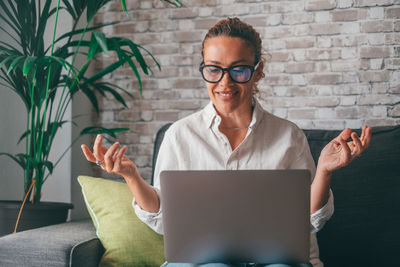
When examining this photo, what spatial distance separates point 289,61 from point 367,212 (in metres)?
0.90

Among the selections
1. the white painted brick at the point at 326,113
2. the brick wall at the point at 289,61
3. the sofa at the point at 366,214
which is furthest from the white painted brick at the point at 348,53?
the sofa at the point at 366,214

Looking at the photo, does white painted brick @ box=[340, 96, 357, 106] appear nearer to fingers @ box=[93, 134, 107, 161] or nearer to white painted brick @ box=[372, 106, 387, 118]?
white painted brick @ box=[372, 106, 387, 118]

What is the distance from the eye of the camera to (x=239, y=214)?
3.62ft

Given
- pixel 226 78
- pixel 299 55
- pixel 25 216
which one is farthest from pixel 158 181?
pixel 299 55

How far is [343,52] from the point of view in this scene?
229 cm

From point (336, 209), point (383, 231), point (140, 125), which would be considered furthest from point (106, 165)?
point (140, 125)

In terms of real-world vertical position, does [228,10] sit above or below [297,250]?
above

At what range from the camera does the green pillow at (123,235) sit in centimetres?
167

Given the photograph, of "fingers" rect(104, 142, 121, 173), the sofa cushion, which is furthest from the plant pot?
the sofa cushion

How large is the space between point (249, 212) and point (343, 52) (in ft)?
4.77

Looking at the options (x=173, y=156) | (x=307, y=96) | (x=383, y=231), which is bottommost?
(x=383, y=231)

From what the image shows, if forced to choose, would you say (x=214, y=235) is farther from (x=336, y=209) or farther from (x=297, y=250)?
(x=336, y=209)

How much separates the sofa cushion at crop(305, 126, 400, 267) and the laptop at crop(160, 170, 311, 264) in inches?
29.3

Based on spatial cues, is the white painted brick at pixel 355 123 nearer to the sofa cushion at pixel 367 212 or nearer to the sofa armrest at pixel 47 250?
the sofa cushion at pixel 367 212
